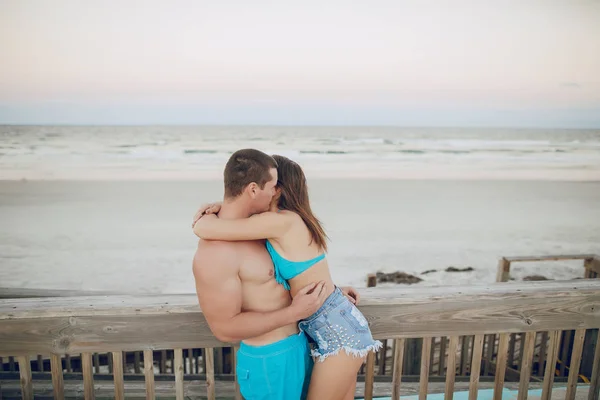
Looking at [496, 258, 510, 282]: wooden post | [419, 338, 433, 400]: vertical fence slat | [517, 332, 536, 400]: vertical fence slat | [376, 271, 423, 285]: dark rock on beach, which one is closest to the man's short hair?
[419, 338, 433, 400]: vertical fence slat

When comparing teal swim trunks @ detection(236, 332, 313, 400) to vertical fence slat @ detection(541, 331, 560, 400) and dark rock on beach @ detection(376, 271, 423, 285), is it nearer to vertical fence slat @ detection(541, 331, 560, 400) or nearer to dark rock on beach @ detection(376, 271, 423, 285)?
vertical fence slat @ detection(541, 331, 560, 400)

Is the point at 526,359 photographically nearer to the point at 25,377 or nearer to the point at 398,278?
the point at 25,377

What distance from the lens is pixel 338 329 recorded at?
1.59 m

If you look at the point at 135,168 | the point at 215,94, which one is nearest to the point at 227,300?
the point at 135,168

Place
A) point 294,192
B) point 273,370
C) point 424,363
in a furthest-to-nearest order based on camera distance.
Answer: point 424,363, point 294,192, point 273,370

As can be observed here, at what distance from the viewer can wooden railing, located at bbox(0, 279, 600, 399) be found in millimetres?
1569

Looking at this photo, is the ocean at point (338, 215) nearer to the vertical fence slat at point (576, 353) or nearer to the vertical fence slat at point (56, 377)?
the vertical fence slat at point (576, 353)

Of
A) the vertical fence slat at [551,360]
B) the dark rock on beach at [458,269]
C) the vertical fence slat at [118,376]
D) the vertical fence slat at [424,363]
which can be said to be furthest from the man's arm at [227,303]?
the dark rock on beach at [458,269]

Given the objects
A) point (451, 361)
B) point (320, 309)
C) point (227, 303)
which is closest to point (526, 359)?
point (451, 361)

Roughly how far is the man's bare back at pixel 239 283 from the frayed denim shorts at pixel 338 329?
0.10m

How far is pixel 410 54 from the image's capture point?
577 inches

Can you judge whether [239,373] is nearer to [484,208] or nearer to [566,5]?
[566,5]

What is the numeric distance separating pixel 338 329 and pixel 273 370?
0.94 ft

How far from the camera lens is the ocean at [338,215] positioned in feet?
28.5
